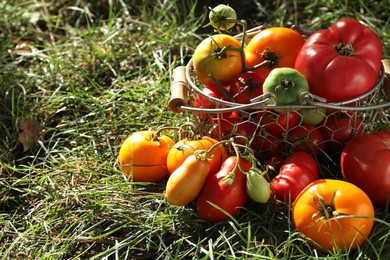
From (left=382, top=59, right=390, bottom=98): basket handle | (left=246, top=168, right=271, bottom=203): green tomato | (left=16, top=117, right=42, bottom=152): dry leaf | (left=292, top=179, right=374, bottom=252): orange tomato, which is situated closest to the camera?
(left=292, top=179, right=374, bottom=252): orange tomato

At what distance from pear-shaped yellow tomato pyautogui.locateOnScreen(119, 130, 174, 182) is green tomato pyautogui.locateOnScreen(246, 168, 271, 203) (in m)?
0.46

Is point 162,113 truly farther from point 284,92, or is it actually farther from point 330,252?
point 330,252

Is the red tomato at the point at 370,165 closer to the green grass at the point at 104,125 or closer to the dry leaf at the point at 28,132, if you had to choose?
the green grass at the point at 104,125

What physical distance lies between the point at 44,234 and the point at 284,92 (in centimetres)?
108

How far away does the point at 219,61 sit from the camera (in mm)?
2566

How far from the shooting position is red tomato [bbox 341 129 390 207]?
241cm

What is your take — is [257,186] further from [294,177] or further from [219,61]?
[219,61]

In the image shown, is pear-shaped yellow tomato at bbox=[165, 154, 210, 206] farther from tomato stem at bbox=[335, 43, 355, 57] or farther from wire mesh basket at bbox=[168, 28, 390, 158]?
tomato stem at bbox=[335, 43, 355, 57]

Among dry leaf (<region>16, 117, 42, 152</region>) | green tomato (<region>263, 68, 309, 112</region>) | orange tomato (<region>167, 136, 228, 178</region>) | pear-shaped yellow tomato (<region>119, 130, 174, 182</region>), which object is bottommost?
dry leaf (<region>16, 117, 42, 152</region>)

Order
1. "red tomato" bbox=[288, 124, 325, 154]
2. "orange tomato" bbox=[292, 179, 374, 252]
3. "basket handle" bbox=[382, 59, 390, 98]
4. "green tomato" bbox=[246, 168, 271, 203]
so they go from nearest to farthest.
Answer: "orange tomato" bbox=[292, 179, 374, 252]
"green tomato" bbox=[246, 168, 271, 203]
"red tomato" bbox=[288, 124, 325, 154]
"basket handle" bbox=[382, 59, 390, 98]

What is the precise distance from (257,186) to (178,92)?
54 centimetres

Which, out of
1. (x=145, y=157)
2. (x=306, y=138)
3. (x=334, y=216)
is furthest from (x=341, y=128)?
(x=145, y=157)

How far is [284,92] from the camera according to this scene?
7.86 feet

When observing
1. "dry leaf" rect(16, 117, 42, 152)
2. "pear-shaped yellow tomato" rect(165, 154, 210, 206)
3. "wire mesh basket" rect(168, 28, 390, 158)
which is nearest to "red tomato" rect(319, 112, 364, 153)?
"wire mesh basket" rect(168, 28, 390, 158)
